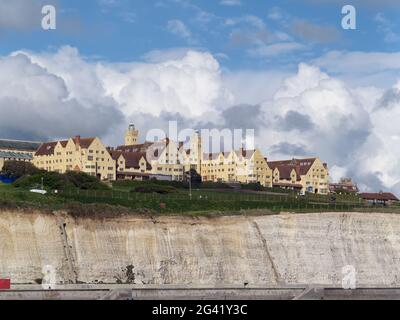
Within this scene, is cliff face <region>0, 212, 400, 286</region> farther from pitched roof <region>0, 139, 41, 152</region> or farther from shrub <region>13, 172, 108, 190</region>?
pitched roof <region>0, 139, 41, 152</region>

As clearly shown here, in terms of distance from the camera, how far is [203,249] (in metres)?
88.3

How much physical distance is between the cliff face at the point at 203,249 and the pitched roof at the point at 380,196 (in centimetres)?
4000

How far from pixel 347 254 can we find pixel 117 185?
111 ft

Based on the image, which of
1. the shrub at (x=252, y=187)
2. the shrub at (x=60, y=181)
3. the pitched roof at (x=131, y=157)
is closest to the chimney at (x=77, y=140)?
the pitched roof at (x=131, y=157)

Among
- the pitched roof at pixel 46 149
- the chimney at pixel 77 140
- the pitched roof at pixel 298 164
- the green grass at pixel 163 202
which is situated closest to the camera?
the green grass at pixel 163 202

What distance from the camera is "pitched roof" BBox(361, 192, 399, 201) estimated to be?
143625 millimetres

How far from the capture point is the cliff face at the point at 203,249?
265ft

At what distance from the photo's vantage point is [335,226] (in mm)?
99062

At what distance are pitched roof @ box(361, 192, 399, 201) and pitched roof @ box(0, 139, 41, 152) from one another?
170ft

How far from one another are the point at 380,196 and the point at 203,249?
64.3m

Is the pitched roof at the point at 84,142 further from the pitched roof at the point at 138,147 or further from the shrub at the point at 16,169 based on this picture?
the pitched roof at the point at 138,147

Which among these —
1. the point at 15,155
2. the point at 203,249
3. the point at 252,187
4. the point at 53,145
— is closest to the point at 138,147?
the point at 53,145

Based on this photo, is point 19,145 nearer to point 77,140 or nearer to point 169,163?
point 77,140
